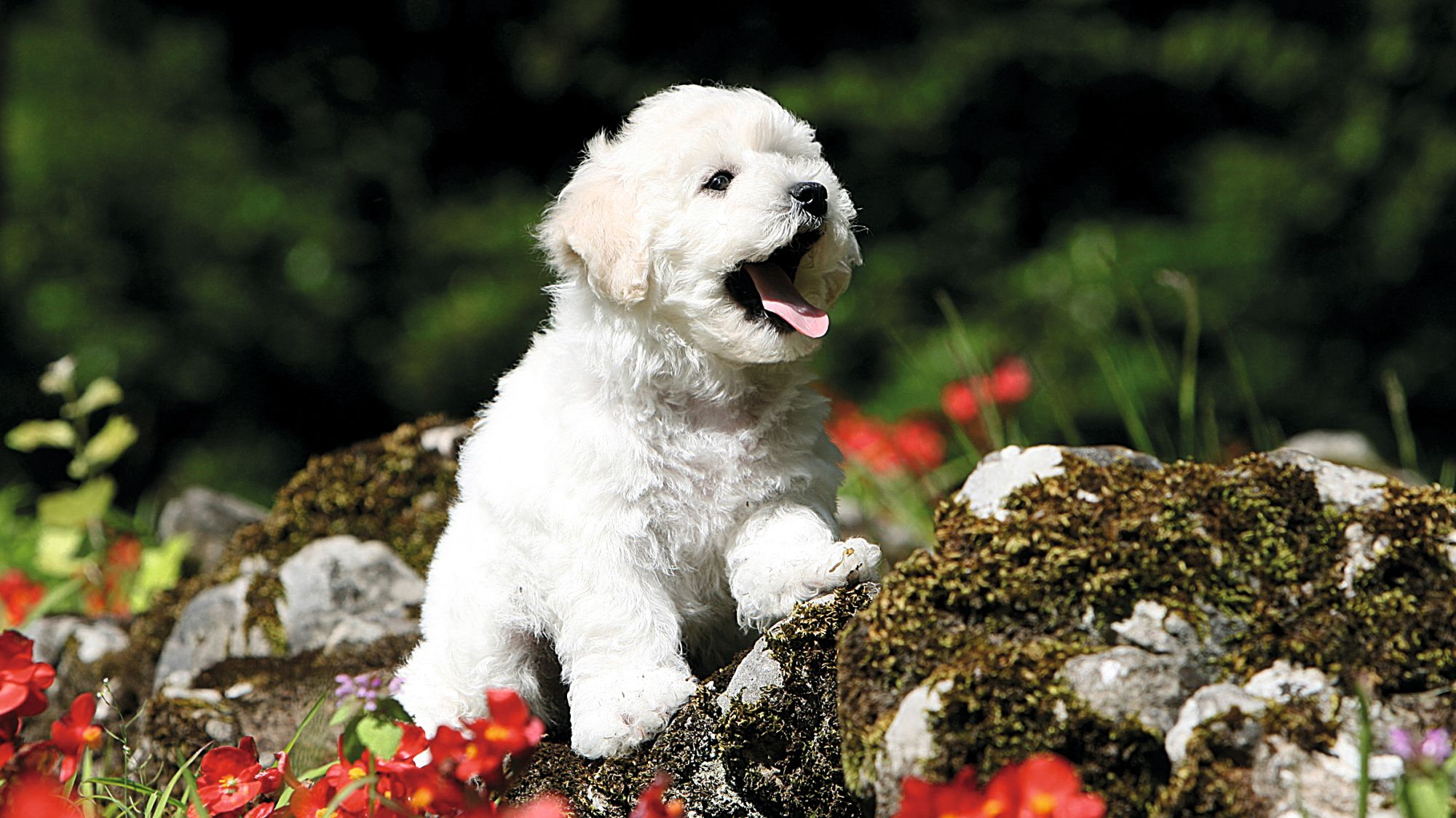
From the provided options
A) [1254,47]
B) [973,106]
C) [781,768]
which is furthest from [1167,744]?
[1254,47]

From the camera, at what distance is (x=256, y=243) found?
7453 millimetres

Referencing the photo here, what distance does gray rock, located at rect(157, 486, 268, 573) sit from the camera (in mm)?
5500

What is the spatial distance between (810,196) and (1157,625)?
3.74 ft

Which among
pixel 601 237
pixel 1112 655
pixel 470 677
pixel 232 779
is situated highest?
pixel 601 237

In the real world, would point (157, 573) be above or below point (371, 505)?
above

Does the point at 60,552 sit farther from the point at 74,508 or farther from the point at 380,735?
the point at 380,735

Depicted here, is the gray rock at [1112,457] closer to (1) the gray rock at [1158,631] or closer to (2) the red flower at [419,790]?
(1) the gray rock at [1158,631]

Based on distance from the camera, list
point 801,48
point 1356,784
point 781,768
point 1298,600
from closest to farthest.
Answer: point 1356,784
point 1298,600
point 781,768
point 801,48

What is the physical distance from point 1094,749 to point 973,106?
6.40 metres

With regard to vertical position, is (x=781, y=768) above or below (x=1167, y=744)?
above

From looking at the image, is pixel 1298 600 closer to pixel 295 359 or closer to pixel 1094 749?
pixel 1094 749

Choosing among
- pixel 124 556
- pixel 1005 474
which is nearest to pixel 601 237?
pixel 1005 474

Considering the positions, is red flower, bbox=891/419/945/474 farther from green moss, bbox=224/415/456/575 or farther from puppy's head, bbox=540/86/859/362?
puppy's head, bbox=540/86/859/362

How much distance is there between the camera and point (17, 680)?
2211 mm
